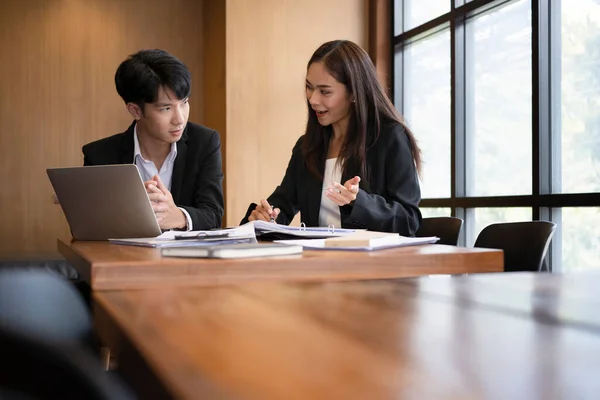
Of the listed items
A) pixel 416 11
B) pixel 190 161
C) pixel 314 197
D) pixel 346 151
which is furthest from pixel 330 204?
pixel 416 11

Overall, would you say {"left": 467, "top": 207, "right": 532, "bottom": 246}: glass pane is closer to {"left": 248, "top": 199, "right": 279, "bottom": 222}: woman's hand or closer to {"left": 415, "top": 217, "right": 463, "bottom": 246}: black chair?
{"left": 415, "top": 217, "right": 463, "bottom": 246}: black chair

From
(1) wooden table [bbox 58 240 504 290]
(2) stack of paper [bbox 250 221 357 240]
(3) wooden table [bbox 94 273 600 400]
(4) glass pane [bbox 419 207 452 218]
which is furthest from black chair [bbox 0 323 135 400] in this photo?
(4) glass pane [bbox 419 207 452 218]

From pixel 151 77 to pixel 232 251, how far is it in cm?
171

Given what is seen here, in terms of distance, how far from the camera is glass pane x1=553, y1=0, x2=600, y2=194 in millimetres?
3490

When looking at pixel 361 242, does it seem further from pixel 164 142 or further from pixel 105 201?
pixel 164 142

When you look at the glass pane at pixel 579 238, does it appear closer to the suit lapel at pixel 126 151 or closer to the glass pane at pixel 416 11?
the glass pane at pixel 416 11

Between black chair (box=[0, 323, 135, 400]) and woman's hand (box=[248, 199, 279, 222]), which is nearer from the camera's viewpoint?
black chair (box=[0, 323, 135, 400])

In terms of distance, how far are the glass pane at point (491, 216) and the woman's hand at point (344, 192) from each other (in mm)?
2129

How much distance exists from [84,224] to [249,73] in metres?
3.38

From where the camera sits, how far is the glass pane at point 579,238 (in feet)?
11.6

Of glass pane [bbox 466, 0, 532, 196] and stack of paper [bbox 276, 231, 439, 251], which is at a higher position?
glass pane [bbox 466, 0, 532, 196]

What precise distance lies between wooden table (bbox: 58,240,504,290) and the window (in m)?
2.39

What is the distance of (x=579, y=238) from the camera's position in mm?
3637

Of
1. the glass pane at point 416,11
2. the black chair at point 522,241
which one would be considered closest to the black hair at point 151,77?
the black chair at point 522,241
